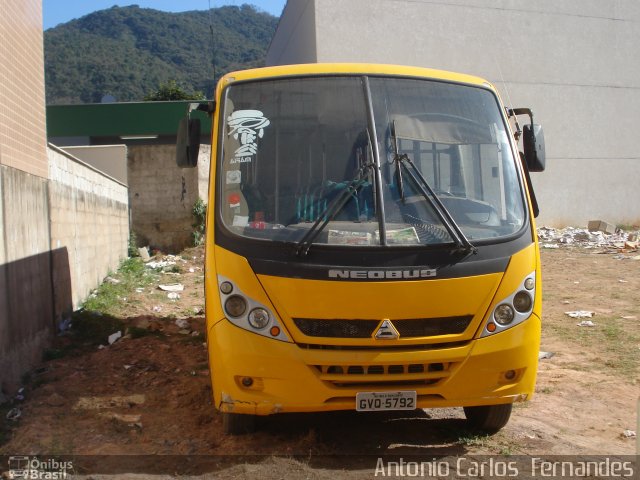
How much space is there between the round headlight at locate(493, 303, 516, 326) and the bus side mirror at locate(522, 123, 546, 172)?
154cm

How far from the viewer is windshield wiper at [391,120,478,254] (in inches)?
165

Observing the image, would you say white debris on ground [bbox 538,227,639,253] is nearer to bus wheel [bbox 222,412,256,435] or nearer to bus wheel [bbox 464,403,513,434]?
bus wheel [bbox 464,403,513,434]

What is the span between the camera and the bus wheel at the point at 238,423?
15.2 ft

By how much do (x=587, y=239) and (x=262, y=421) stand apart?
17149 millimetres

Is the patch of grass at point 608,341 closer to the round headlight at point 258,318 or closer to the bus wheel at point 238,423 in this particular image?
the bus wheel at point 238,423

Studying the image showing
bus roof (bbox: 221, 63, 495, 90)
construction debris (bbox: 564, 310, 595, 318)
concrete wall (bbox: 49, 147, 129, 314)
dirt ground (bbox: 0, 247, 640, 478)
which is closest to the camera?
dirt ground (bbox: 0, 247, 640, 478)

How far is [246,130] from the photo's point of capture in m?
4.80

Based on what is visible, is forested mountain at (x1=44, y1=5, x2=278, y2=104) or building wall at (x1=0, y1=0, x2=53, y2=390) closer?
building wall at (x1=0, y1=0, x2=53, y2=390)

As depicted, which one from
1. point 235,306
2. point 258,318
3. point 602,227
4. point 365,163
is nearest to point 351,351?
point 258,318

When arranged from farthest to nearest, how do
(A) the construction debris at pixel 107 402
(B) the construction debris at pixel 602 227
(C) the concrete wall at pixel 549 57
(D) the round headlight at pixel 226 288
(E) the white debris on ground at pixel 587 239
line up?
(B) the construction debris at pixel 602 227, (C) the concrete wall at pixel 549 57, (E) the white debris on ground at pixel 587 239, (A) the construction debris at pixel 107 402, (D) the round headlight at pixel 226 288

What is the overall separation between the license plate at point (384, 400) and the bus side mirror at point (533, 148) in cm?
226

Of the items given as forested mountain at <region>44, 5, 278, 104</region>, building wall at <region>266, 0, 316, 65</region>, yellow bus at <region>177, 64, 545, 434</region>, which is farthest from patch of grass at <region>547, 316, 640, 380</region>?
forested mountain at <region>44, 5, 278, 104</region>

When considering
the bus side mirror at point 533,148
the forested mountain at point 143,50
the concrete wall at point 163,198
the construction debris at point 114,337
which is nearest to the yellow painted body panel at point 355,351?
the bus side mirror at point 533,148

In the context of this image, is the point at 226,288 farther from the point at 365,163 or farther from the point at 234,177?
the point at 365,163
